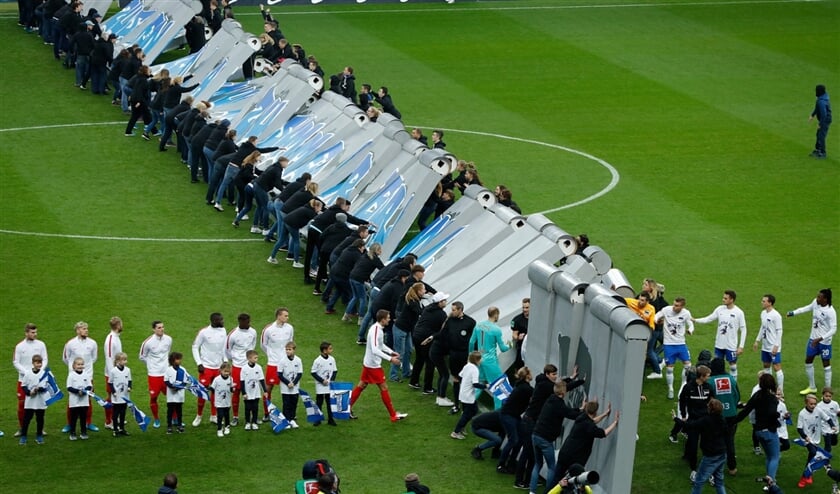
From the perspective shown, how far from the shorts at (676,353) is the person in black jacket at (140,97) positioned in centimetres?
1687

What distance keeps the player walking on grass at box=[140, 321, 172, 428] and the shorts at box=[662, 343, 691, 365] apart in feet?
23.9

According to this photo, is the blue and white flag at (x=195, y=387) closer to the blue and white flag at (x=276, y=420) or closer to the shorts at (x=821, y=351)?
the blue and white flag at (x=276, y=420)

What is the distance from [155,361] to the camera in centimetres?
2097

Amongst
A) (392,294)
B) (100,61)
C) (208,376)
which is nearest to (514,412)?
(392,294)

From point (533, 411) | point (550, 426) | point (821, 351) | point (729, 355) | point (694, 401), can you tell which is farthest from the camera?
point (821, 351)

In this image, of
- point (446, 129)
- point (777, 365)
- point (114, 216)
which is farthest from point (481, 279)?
point (446, 129)

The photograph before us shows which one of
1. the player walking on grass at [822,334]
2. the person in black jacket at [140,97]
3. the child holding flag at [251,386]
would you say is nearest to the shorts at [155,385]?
the child holding flag at [251,386]

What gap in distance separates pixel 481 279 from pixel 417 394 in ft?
8.01

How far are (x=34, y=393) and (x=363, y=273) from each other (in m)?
6.57

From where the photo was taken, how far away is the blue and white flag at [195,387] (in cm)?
2067

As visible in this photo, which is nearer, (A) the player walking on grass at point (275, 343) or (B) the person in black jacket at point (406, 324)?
(A) the player walking on grass at point (275, 343)

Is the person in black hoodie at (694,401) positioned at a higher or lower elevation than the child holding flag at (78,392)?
higher

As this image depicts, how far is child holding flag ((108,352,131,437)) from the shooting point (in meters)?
20.3

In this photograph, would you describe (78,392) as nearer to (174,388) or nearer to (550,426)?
(174,388)
